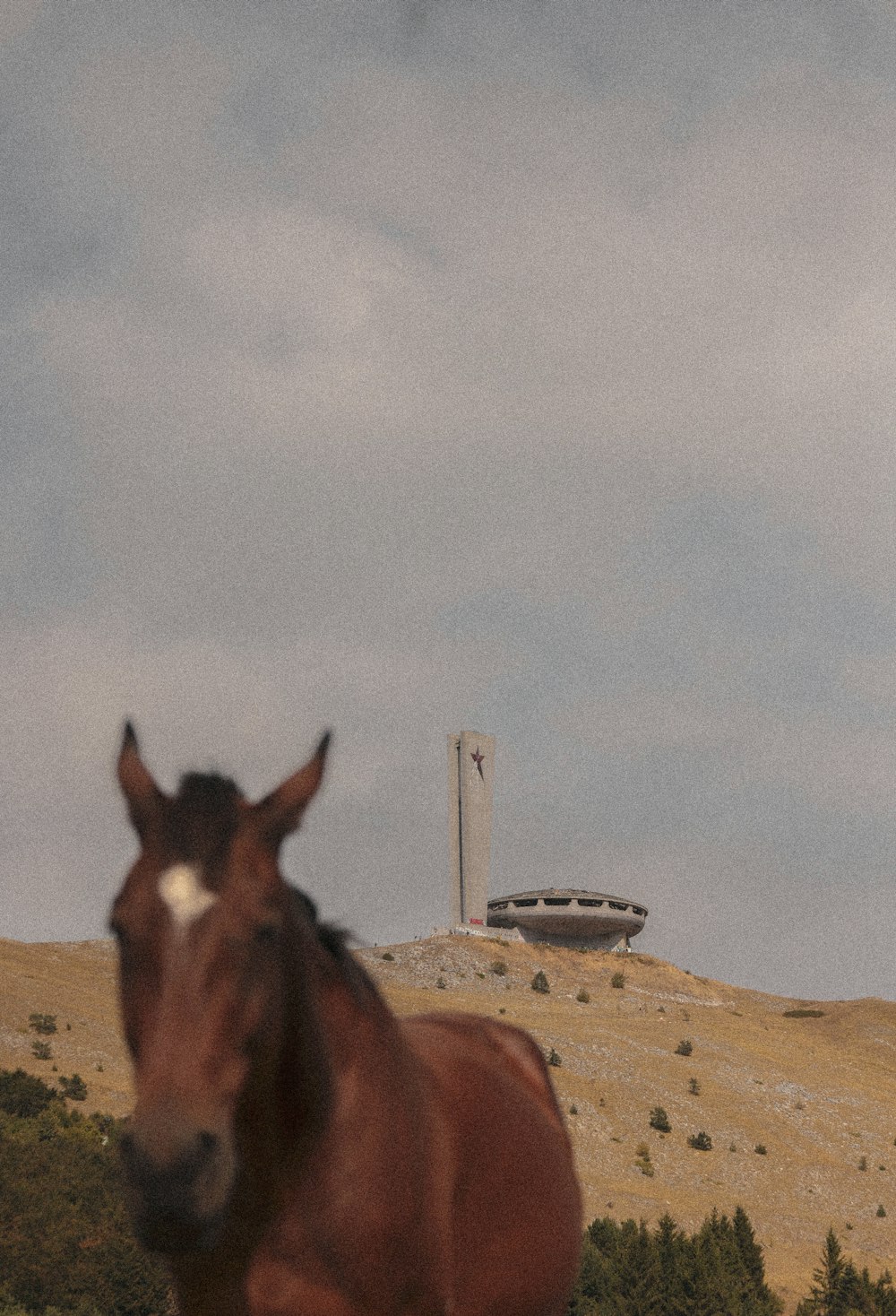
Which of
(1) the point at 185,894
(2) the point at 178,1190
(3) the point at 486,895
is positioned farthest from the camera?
(3) the point at 486,895

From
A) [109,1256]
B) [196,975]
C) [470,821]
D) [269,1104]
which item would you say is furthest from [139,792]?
[470,821]

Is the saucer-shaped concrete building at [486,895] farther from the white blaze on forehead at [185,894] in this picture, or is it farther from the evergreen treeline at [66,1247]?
the white blaze on forehead at [185,894]

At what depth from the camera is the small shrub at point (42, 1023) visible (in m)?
39.4

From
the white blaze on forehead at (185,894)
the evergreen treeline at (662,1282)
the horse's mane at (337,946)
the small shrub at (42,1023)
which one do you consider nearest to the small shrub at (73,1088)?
the small shrub at (42,1023)

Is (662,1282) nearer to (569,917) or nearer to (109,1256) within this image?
(109,1256)

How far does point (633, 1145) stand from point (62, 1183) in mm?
28084

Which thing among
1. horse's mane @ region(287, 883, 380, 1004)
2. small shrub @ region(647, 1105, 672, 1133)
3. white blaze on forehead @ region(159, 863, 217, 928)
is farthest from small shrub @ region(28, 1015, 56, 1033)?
white blaze on forehead @ region(159, 863, 217, 928)

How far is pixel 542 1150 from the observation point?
18.1 ft

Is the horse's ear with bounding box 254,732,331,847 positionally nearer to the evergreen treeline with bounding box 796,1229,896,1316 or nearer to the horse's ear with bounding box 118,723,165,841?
the horse's ear with bounding box 118,723,165,841

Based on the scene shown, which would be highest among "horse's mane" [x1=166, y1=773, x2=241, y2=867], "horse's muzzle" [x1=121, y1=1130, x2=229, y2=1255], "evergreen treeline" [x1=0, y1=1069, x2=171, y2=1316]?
"horse's mane" [x1=166, y1=773, x2=241, y2=867]

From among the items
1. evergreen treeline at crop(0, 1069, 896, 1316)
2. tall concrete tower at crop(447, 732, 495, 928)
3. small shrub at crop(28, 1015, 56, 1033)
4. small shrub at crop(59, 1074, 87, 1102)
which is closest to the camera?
evergreen treeline at crop(0, 1069, 896, 1316)

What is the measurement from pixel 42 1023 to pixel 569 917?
57.6 m

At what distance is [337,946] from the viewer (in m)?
4.49

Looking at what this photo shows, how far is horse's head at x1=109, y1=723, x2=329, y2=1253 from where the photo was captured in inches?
125
